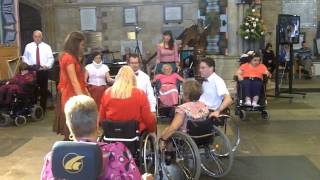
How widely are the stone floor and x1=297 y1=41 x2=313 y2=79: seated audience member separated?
6.55 meters

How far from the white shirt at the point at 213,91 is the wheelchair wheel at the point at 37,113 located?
4.00 m

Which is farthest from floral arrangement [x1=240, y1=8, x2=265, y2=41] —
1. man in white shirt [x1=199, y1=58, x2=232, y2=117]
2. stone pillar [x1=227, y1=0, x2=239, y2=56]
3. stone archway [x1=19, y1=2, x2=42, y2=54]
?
stone archway [x1=19, y1=2, x2=42, y2=54]

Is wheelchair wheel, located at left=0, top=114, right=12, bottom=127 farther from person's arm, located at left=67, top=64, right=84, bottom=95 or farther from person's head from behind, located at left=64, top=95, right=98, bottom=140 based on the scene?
person's head from behind, located at left=64, top=95, right=98, bottom=140

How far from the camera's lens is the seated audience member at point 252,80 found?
8.75 meters

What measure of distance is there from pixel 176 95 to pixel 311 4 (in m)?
10.9

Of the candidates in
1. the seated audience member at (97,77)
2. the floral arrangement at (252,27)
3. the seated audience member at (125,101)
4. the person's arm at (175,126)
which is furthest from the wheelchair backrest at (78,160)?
the floral arrangement at (252,27)

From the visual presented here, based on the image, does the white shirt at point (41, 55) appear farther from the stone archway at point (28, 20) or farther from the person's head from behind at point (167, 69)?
the stone archway at point (28, 20)

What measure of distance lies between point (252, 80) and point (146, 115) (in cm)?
432

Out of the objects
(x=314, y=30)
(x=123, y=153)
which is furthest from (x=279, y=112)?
(x=314, y=30)

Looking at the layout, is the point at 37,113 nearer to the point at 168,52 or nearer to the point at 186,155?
the point at 168,52

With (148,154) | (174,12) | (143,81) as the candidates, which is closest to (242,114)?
(143,81)

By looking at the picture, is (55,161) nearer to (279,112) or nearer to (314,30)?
(279,112)

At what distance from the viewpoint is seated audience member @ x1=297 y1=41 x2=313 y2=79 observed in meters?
16.2

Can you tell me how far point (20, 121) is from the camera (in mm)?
8844
